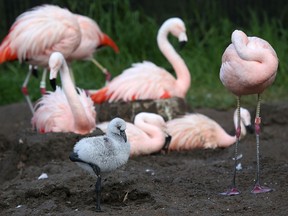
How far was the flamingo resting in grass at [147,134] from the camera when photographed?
7.27 metres

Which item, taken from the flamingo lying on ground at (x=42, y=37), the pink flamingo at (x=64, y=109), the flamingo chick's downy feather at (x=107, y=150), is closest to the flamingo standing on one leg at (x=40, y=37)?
the flamingo lying on ground at (x=42, y=37)

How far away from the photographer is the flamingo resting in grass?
7.27m

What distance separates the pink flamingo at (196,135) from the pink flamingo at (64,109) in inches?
30.8

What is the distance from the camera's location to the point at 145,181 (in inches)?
227

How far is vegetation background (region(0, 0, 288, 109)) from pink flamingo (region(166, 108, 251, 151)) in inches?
71.2

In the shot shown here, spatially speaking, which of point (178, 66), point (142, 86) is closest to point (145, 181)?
point (142, 86)

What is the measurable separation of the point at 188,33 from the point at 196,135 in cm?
370

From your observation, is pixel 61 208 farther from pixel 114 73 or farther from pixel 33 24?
pixel 114 73

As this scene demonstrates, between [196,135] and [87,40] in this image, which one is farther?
[87,40]

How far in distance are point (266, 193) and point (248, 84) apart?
2.36 feet

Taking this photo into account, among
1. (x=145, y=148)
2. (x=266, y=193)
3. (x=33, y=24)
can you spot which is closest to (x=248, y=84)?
(x=266, y=193)

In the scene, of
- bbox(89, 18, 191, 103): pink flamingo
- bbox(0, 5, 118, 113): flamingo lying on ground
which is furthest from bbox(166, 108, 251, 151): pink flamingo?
bbox(0, 5, 118, 113): flamingo lying on ground

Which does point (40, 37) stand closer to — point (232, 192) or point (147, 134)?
point (147, 134)

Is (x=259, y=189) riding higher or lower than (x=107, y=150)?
lower
